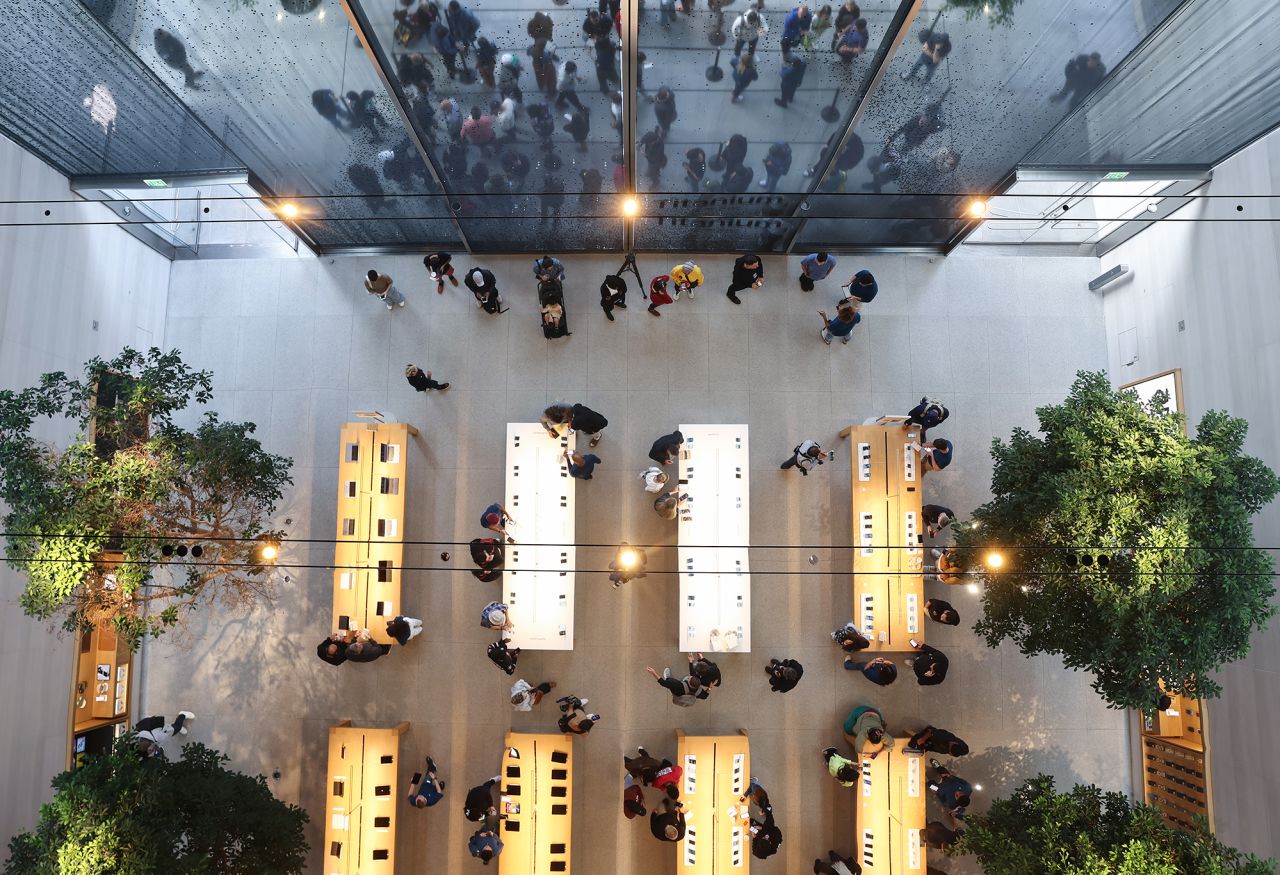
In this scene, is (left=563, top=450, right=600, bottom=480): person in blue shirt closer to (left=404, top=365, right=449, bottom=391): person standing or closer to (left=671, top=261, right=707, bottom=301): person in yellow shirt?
(left=404, top=365, right=449, bottom=391): person standing

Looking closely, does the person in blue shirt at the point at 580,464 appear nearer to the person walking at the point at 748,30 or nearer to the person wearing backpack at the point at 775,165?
the person wearing backpack at the point at 775,165

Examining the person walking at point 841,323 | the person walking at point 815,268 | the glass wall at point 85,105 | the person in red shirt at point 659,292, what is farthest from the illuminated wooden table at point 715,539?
the glass wall at point 85,105

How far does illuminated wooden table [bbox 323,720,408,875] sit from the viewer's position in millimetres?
7543

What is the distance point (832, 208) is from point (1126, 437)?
13.2ft

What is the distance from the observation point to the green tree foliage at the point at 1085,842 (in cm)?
557

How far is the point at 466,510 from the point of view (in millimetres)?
8594

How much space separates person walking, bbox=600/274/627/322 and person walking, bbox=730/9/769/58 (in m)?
3.15

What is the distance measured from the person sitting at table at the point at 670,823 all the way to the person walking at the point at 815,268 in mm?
6626

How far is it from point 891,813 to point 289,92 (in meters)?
9.94

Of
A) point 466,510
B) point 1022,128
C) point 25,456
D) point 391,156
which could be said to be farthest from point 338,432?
point 1022,128

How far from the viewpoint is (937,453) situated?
796cm

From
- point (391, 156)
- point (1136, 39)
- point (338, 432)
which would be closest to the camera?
point (1136, 39)

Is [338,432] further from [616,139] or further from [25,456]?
[616,139]

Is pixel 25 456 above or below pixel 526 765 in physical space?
above
